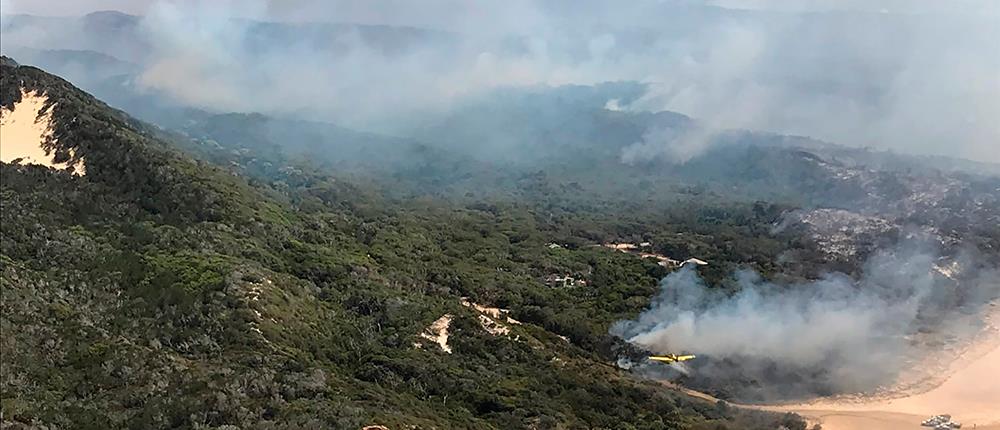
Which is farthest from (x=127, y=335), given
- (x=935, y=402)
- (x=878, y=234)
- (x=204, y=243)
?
(x=878, y=234)

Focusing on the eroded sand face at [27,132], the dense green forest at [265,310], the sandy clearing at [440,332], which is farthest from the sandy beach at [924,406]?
the eroded sand face at [27,132]

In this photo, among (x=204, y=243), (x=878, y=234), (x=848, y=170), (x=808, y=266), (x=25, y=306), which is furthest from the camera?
(x=848, y=170)

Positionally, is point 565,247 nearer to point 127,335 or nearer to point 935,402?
point 935,402

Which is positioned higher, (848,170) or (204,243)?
(848,170)

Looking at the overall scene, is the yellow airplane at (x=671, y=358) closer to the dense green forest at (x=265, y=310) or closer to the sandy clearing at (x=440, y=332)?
the dense green forest at (x=265, y=310)

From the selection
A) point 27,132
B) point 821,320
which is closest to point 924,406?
point 821,320

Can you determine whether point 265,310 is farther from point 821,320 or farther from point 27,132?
point 821,320
